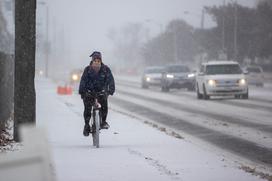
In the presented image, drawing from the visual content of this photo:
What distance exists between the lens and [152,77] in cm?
5456

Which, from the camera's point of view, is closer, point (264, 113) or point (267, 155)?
point (267, 155)

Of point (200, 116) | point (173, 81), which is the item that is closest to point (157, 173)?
point (200, 116)

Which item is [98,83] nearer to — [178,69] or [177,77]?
[177,77]

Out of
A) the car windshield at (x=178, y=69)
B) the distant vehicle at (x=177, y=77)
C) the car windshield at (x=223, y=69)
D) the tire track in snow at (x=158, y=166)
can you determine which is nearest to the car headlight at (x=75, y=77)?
the distant vehicle at (x=177, y=77)

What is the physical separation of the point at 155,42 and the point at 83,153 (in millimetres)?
99339

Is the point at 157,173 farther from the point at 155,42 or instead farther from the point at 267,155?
the point at 155,42

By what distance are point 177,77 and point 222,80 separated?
1240 centimetres

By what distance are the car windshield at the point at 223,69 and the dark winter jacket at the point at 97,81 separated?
22.8 metres

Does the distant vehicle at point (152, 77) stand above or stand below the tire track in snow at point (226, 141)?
above

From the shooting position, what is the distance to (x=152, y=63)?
112062 mm

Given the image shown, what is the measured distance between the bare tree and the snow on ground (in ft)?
1.57

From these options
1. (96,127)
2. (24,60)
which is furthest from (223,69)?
(24,60)

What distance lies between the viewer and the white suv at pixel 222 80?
34.9 meters

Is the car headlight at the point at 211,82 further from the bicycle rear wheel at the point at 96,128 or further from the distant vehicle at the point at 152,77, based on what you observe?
the bicycle rear wheel at the point at 96,128
